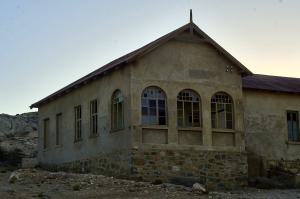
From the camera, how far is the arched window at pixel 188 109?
2538 centimetres

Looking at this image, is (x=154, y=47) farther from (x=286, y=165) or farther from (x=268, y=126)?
(x=286, y=165)

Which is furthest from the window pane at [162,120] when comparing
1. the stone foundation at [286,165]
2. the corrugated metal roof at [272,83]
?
the stone foundation at [286,165]

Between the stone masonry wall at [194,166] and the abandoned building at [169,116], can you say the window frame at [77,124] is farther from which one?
the stone masonry wall at [194,166]

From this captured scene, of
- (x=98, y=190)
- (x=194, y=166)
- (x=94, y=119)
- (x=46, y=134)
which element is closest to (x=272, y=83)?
(x=194, y=166)

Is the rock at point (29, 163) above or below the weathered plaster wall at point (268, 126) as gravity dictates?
below

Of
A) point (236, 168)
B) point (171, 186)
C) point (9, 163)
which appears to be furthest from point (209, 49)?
point (9, 163)

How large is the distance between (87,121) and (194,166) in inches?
228

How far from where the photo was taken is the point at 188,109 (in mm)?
25703

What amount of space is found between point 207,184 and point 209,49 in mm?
5598

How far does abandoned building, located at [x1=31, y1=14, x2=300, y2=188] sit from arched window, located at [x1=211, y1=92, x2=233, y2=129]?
0.02 meters

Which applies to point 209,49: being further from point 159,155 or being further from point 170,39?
point 159,155

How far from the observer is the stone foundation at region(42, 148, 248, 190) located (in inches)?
944

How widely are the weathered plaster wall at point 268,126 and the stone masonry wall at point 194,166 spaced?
10.9ft

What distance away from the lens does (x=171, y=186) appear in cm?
2206
